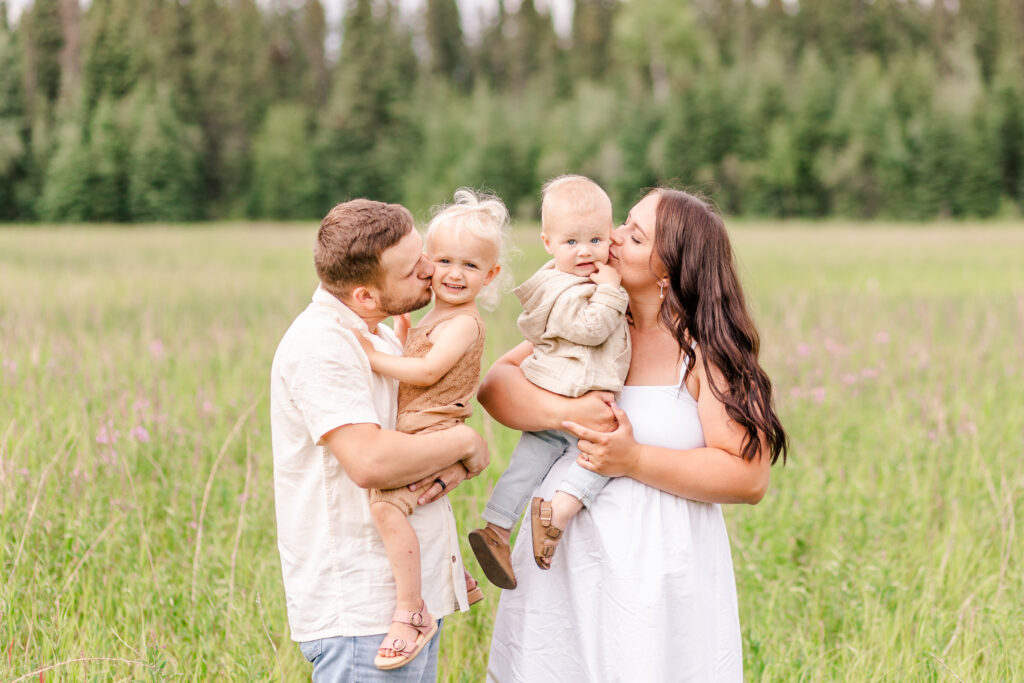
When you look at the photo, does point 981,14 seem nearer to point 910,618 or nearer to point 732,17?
point 732,17

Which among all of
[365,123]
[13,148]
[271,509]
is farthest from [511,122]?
[271,509]

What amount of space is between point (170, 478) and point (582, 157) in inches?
1748

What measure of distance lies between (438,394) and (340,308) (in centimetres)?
31

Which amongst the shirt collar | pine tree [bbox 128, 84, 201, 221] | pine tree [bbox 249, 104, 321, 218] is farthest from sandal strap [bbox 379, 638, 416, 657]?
pine tree [bbox 249, 104, 321, 218]

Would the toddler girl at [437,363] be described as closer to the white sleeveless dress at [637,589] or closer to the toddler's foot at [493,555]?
the toddler's foot at [493,555]

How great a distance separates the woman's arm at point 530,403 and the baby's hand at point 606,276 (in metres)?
0.29

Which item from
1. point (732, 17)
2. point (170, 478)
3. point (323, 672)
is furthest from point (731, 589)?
point (732, 17)

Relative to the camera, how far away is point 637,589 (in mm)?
2268

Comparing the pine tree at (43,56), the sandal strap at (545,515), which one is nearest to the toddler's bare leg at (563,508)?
the sandal strap at (545,515)

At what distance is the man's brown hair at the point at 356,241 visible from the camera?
207 centimetres

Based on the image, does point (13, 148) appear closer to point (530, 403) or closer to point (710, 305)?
point (530, 403)

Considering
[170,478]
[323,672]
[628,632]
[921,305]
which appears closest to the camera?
[323,672]

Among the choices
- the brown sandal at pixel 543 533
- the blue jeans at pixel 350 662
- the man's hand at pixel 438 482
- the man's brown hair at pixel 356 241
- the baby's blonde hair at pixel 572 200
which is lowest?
the blue jeans at pixel 350 662

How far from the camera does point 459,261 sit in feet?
7.45
